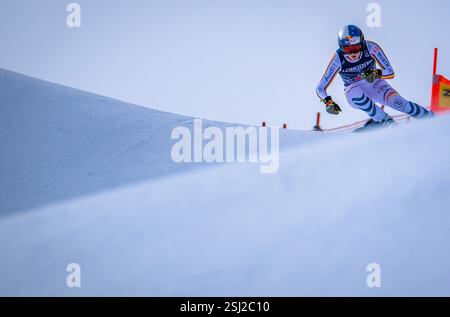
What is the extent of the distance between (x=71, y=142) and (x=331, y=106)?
3.61 metres

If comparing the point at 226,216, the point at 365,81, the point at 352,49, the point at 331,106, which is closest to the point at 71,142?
the point at 226,216

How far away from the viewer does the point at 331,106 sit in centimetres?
815

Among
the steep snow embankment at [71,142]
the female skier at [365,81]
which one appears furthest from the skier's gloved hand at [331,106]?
the steep snow embankment at [71,142]

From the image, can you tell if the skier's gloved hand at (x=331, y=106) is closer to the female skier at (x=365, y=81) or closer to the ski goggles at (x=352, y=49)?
the female skier at (x=365, y=81)

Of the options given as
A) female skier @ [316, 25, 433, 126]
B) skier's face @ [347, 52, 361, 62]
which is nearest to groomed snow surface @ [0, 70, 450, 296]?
female skier @ [316, 25, 433, 126]

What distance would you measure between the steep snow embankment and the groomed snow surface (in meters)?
0.03

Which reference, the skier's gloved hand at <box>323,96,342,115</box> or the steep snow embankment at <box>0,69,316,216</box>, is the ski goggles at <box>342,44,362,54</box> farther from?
the steep snow embankment at <box>0,69,316,216</box>

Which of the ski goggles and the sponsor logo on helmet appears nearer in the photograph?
the ski goggles

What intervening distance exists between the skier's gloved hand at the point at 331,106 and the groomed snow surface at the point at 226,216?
36 centimetres

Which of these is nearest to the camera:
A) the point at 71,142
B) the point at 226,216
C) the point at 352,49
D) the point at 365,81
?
the point at 226,216

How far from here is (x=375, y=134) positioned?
7.54 meters

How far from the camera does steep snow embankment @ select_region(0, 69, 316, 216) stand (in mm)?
7355

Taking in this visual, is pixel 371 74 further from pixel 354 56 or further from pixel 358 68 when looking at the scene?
pixel 354 56

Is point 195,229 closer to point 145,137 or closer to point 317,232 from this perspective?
point 317,232
